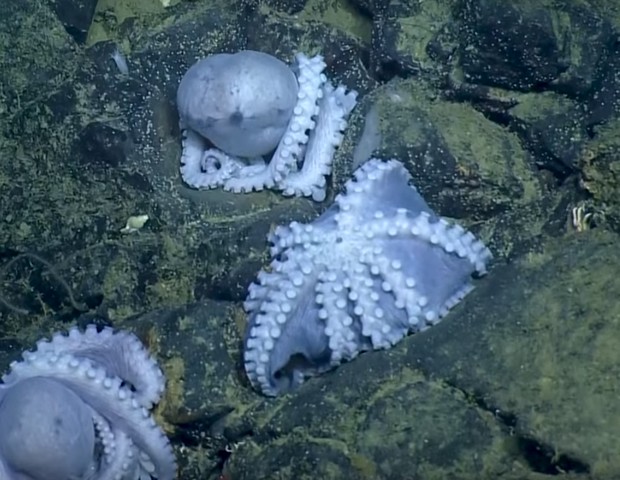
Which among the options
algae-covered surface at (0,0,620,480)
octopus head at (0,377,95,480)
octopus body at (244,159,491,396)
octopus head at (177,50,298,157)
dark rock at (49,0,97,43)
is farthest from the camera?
dark rock at (49,0,97,43)

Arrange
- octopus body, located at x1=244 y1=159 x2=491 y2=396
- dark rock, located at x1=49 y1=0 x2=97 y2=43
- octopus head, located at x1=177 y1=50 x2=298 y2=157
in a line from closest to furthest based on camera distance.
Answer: octopus body, located at x1=244 y1=159 x2=491 y2=396, octopus head, located at x1=177 y1=50 x2=298 y2=157, dark rock, located at x1=49 y1=0 x2=97 y2=43

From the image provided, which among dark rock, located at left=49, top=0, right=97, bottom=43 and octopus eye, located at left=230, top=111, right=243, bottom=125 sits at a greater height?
octopus eye, located at left=230, top=111, right=243, bottom=125

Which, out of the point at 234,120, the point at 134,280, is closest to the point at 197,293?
the point at 134,280

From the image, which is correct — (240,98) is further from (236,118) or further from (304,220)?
(304,220)

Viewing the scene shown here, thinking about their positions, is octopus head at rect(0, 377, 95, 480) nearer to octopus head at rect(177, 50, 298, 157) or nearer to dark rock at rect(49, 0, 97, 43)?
octopus head at rect(177, 50, 298, 157)

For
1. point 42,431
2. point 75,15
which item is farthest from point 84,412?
point 75,15

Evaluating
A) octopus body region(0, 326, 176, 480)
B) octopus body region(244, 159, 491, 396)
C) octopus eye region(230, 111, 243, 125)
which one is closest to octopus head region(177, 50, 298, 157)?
octopus eye region(230, 111, 243, 125)

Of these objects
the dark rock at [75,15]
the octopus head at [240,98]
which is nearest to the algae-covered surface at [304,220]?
the dark rock at [75,15]
